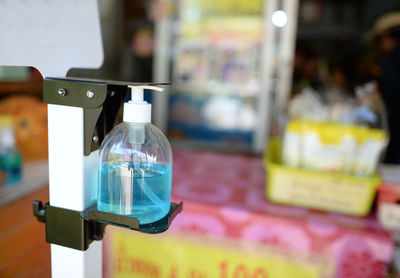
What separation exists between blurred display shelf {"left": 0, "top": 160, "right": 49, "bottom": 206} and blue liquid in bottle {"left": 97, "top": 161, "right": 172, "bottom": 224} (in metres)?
0.58

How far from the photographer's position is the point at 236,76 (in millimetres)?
2793

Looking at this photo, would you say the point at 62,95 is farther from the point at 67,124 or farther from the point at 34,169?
the point at 34,169

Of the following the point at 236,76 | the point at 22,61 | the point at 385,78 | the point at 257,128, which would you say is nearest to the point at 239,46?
the point at 236,76

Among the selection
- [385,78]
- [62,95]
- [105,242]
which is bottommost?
[105,242]

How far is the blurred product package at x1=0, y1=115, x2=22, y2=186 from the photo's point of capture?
3.48 feet

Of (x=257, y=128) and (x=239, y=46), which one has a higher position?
(x=239, y=46)

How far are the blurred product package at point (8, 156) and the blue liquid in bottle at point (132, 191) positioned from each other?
833 millimetres

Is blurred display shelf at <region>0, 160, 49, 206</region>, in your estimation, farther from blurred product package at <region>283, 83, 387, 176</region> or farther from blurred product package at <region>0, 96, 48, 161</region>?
blurred product package at <region>283, 83, 387, 176</region>

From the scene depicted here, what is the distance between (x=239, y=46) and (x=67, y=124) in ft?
8.30

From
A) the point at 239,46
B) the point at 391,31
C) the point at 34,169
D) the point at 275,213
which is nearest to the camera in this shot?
the point at 275,213

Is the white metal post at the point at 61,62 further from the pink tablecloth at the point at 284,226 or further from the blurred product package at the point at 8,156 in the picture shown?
the blurred product package at the point at 8,156

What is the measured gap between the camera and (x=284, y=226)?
86cm

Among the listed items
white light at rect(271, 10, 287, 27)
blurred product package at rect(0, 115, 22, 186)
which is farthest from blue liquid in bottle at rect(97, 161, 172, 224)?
white light at rect(271, 10, 287, 27)

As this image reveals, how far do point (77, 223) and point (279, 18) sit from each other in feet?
8.29
